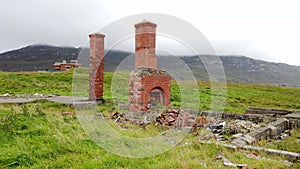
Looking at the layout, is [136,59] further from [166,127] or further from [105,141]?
[105,141]

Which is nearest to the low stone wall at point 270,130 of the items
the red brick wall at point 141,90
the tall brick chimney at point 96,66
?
the red brick wall at point 141,90

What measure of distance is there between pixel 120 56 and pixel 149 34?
2.26m

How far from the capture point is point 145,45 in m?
10.7

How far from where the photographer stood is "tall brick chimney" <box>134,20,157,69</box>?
1066 cm

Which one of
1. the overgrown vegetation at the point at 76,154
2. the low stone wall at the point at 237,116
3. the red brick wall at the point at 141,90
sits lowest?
the low stone wall at the point at 237,116

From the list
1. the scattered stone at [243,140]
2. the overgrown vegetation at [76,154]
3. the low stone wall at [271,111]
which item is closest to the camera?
the overgrown vegetation at [76,154]

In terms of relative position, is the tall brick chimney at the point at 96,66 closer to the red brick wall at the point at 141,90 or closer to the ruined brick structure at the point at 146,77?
the ruined brick structure at the point at 146,77

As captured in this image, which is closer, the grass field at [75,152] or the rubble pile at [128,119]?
the grass field at [75,152]

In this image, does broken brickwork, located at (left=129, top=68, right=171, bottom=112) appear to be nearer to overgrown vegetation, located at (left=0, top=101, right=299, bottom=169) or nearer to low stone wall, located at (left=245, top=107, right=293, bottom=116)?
overgrown vegetation, located at (left=0, top=101, right=299, bottom=169)

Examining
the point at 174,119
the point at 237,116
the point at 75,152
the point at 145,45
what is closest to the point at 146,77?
the point at 145,45

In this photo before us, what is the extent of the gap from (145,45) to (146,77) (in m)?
1.61

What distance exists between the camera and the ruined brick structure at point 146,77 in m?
9.96

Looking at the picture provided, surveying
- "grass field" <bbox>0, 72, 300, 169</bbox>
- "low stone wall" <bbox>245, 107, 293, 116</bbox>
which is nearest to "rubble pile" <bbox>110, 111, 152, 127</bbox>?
"grass field" <bbox>0, 72, 300, 169</bbox>

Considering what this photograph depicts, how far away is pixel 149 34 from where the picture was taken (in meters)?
10.7
